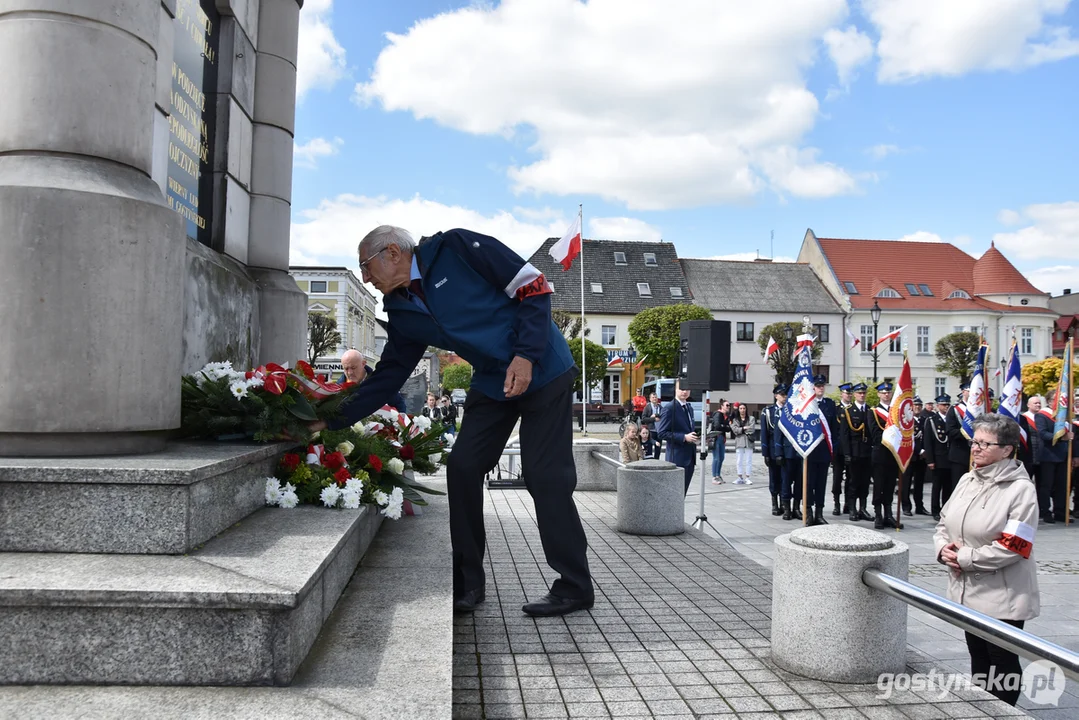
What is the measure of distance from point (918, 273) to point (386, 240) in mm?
68415

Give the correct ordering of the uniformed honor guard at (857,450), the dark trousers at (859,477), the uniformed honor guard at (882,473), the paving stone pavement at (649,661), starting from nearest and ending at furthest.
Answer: the paving stone pavement at (649,661)
the uniformed honor guard at (882,473)
the uniformed honor guard at (857,450)
the dark trousers at (859,477)

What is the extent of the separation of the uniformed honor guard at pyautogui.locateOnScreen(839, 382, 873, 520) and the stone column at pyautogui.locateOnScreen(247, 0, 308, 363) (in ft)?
27.8

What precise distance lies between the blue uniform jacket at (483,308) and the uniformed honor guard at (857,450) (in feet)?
30.4

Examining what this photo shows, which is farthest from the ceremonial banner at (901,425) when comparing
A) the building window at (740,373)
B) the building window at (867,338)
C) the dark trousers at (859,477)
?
Result: the building window at (867,338)

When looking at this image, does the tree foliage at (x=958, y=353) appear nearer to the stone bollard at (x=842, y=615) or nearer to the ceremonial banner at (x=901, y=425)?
the ceremonial banner at (x=901, y=425)

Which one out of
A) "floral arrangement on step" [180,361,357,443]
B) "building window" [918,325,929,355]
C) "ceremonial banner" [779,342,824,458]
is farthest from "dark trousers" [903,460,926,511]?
"building window" [918,325,929,355]

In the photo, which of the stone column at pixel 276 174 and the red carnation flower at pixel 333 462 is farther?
the stone column at pixel 276 174

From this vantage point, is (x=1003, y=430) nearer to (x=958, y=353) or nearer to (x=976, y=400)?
(x=976, y=400)

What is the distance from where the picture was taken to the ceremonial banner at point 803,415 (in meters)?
11.6

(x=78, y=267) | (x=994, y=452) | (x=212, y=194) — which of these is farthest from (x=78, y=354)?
(x=994, y=452)

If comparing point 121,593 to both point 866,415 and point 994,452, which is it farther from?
point 866,415

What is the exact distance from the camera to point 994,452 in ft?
14.2

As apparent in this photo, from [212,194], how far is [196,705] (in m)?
4.83

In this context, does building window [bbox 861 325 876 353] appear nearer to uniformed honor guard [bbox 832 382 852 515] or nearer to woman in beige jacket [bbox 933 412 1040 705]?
uniformed honor guard [bbox 832 382 852 515]
